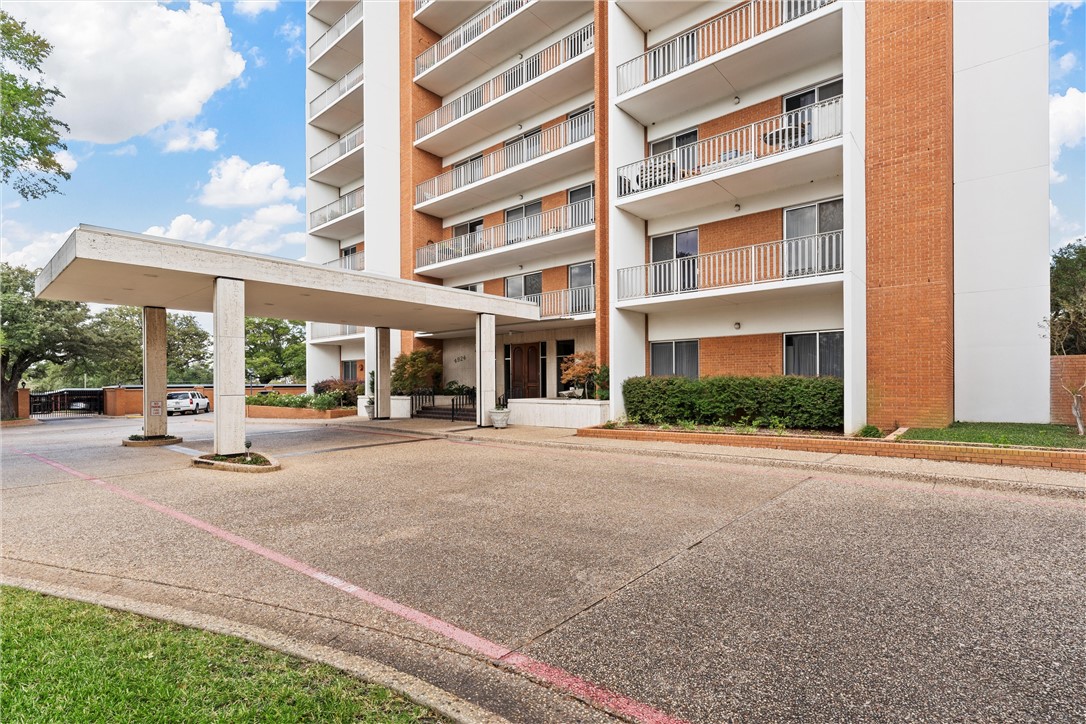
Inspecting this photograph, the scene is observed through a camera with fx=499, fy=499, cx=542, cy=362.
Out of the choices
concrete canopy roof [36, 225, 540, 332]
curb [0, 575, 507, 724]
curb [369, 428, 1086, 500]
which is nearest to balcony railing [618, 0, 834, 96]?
concrete canopy roof [36, 225, 540, 332]

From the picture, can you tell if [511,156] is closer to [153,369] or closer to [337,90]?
[337,90]

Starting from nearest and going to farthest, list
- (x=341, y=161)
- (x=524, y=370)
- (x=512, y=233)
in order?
1. (x=512, y=233)
2. (x=524, y=370)
3. (x=341, y=161)

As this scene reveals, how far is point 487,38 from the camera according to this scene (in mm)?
21203

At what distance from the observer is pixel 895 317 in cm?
1259

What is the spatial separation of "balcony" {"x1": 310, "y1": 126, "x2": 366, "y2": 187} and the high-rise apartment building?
641 cm

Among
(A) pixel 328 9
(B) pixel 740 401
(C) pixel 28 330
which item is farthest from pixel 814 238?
(C) pixel 28 330

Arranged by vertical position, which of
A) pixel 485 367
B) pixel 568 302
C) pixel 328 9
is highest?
pixel 328 9

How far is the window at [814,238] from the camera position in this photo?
13.1 metres

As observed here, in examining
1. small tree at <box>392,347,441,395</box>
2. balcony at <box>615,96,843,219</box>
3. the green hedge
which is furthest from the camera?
small tree at <box>392,347,441,395</box>

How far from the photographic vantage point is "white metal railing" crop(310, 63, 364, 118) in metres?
28.1

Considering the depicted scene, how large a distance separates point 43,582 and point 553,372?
17.2m

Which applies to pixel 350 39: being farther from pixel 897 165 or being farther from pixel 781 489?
pixel 781 489

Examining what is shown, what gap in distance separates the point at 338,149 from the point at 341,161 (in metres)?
1.97

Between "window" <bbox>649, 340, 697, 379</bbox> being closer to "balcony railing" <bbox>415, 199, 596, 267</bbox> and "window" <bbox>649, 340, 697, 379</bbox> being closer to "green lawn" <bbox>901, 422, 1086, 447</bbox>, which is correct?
"balcony railing" <bbox>415, 199, 596, 267</bbox>
